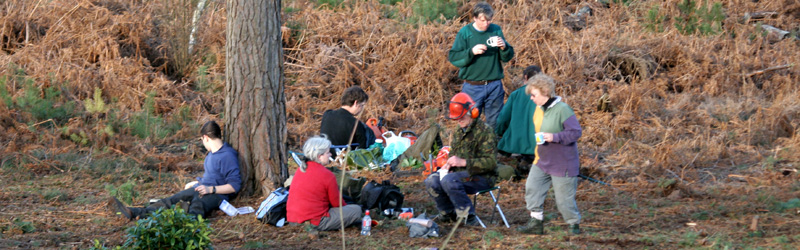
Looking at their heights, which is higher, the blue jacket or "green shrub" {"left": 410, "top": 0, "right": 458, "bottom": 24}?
"green shrub" {"left": 410, "top": 0, "right": 458, "bottom": 24}

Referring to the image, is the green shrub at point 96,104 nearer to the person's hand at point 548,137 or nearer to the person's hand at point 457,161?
the person's hand at point 457,161

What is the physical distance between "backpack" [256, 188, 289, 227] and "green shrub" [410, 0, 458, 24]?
26.7ft

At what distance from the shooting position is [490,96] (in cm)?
877

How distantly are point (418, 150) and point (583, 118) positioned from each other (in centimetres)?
333

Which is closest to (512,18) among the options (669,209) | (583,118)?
(583,118)

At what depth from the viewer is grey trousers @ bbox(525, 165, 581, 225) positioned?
5.76 meters

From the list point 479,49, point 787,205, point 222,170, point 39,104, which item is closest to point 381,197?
point 222,170

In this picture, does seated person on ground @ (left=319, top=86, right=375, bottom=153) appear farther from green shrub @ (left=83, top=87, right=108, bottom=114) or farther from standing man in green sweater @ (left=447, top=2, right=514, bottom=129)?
green shrub @ (left=83, top=87, right=108, bottom=114)

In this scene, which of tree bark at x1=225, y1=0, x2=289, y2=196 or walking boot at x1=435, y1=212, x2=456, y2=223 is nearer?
walking boot at x1=435, y1=212, x2=456, y2=223

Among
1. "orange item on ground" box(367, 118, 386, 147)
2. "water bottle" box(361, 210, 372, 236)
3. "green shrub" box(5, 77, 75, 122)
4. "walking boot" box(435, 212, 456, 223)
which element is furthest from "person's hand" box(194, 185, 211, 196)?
"green shrub" box(5, 77, 75, 122)

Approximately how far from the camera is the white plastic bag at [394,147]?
28.7ft

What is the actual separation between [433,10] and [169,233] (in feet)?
33.5

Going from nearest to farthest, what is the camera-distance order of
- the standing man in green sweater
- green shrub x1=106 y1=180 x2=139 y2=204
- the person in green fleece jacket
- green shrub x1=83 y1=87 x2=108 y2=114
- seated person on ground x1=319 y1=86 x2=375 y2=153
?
green shrub x1=106 y1=180 x2=139 y2=204
seated person on ground x1=319 y1=86 x2=375 y2=153
the person in green fleece jacket
the standing man in green sweater
green shrub x1=83 y1=87 x2=108 y2=114

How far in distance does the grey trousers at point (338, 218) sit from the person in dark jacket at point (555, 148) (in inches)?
57.8
